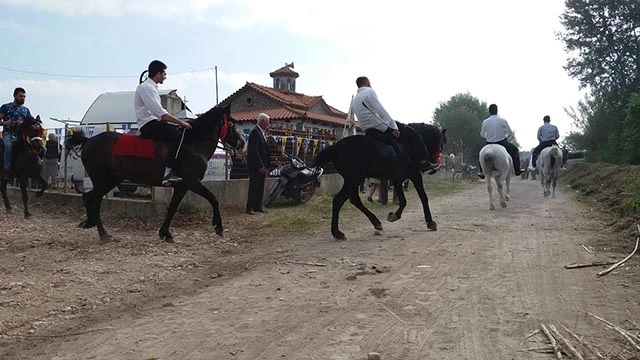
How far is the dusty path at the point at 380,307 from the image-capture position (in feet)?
12.7

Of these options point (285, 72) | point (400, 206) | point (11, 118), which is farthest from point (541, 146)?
point (285, 72)

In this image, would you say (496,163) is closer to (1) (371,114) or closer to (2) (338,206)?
(1) (371,114)

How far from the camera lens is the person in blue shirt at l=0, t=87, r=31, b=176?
34.0ft

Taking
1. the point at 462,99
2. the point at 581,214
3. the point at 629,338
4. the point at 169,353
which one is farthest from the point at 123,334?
the point at 462,99

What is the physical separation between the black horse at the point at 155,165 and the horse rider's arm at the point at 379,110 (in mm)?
2295

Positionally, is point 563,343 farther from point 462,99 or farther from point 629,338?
point 462,99

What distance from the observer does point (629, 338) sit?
3.70m

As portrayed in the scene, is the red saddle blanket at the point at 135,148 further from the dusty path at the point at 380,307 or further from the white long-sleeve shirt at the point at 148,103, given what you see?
the dusty path at the point at 380,307

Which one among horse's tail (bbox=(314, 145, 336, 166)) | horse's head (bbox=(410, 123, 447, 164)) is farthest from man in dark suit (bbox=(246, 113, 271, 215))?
horse's head (bbox=(410, 123, 447, 164))

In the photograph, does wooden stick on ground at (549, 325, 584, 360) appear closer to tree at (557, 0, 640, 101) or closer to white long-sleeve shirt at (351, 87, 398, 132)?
white long-sleeve shirt at (351, 87, 398, 132)

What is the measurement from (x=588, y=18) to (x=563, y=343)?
122 feet

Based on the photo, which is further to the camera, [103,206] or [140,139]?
[103,206]

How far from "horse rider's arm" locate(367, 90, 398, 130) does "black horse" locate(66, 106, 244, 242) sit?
2295 millimetres

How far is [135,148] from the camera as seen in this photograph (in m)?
7.99
